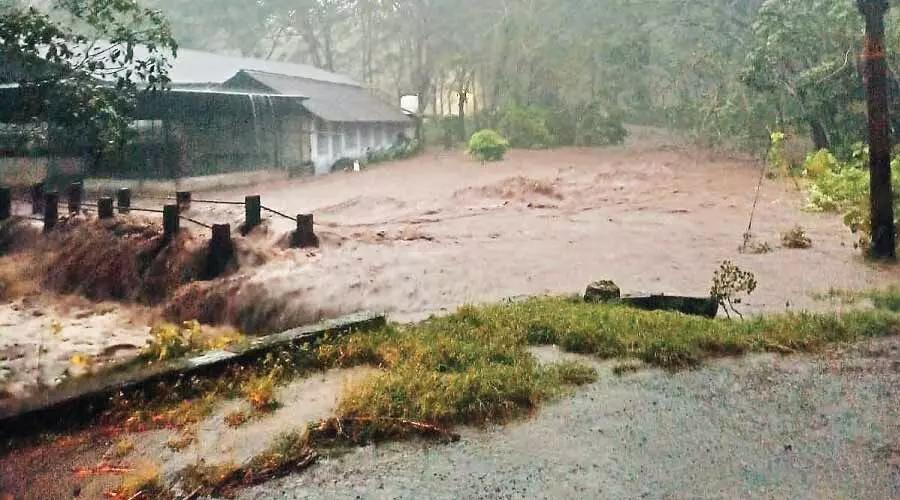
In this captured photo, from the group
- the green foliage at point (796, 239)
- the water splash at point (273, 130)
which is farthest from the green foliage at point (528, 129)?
the green foliage at point (796, 239)

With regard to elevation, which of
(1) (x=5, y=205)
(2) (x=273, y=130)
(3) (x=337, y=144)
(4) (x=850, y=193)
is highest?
(2) (x=273, y=130)

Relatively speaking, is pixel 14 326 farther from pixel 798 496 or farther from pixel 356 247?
pixel 798 496

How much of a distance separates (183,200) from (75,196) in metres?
1.53

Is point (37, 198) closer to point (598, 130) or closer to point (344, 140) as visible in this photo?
point (344, 140)

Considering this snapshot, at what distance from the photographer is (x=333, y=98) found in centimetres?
2356

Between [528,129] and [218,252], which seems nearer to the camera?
[218,252]

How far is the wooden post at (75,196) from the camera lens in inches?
372

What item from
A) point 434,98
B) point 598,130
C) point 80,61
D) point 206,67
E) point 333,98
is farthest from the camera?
point 434,98

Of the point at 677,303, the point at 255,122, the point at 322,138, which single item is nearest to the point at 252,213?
the point at 255,122

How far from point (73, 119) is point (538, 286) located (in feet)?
18.0

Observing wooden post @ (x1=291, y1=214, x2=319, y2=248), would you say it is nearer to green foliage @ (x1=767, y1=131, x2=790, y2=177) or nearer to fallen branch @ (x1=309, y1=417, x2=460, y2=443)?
fallen branch @ (x1=309, y1=417, x2=460, y2=443)

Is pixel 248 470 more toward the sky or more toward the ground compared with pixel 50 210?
more toward the ground

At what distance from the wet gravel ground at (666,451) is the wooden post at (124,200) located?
7883 millimetres

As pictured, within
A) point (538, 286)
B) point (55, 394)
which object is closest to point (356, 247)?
point (538, 286)
